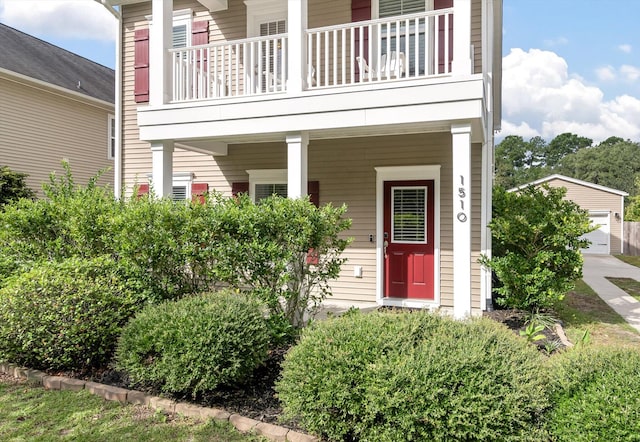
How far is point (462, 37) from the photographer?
5273mm

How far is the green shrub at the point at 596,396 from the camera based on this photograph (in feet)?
7.80

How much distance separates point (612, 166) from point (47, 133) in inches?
2047

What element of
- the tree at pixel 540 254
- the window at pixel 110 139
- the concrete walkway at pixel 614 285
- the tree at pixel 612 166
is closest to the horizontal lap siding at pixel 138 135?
the tree at pixel 540 254

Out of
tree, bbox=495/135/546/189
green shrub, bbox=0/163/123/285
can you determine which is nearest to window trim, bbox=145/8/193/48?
green shrub, bbox=0/163/123/285

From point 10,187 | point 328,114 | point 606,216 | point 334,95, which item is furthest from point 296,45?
point 606,216

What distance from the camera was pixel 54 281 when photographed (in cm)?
427

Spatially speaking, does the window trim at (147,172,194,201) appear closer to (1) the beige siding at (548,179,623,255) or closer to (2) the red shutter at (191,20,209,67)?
(2) the red shutter at (191,20,209,67)

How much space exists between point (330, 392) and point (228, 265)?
2.14 m

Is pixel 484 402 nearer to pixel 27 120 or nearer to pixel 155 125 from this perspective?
pixel 155 125

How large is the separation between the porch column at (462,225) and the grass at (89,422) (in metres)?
3.23

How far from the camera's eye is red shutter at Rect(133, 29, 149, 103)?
350 inches

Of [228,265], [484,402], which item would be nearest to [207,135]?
[228,265]

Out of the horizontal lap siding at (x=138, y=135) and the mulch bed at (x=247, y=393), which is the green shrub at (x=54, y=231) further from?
the horizontal lap siding at (x=138, y=135)

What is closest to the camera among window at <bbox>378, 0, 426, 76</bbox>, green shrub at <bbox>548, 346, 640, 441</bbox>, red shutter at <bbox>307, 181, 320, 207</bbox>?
green shrub at <bbox>548, 346, 640, 441</bbox>
